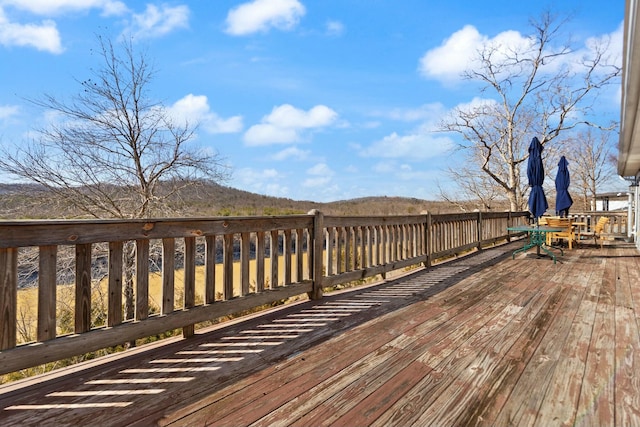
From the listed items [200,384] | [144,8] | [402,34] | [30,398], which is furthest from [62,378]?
[402,34]

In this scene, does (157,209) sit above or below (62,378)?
above

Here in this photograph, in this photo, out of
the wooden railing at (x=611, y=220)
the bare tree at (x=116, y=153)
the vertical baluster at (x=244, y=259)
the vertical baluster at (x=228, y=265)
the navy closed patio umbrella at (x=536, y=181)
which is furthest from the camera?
the wooden railing at (x=611, y=220)

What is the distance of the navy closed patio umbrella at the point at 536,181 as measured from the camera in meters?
6.89

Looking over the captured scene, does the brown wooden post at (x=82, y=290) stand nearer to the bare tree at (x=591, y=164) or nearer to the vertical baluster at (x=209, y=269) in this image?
the vertical baluster at (x=209, y=269)

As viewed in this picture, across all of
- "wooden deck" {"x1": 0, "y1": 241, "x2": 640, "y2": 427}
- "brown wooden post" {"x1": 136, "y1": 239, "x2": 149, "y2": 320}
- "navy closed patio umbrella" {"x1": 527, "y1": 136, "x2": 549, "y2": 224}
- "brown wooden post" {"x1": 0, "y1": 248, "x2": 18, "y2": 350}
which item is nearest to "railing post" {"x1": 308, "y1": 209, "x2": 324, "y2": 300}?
"wooden deck" {"x1": 0, "y1": 241, "x2": 640, "y2": 427}

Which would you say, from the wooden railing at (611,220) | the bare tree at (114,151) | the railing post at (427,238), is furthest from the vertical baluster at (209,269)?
the wooden railing at (611,220)

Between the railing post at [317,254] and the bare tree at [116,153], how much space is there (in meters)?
3.78

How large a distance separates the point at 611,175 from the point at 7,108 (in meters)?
33.9

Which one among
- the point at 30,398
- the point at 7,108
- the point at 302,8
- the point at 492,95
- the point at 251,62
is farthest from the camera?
the point at 492,95

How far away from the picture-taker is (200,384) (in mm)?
1897

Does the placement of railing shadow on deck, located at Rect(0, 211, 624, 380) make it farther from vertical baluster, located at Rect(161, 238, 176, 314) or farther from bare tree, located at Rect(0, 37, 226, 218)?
bare tree, located at Rect(0, 37, 226, 218)

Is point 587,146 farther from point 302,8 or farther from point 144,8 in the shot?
point 144,8

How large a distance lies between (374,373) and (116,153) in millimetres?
6597

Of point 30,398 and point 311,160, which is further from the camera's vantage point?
point 311,160
